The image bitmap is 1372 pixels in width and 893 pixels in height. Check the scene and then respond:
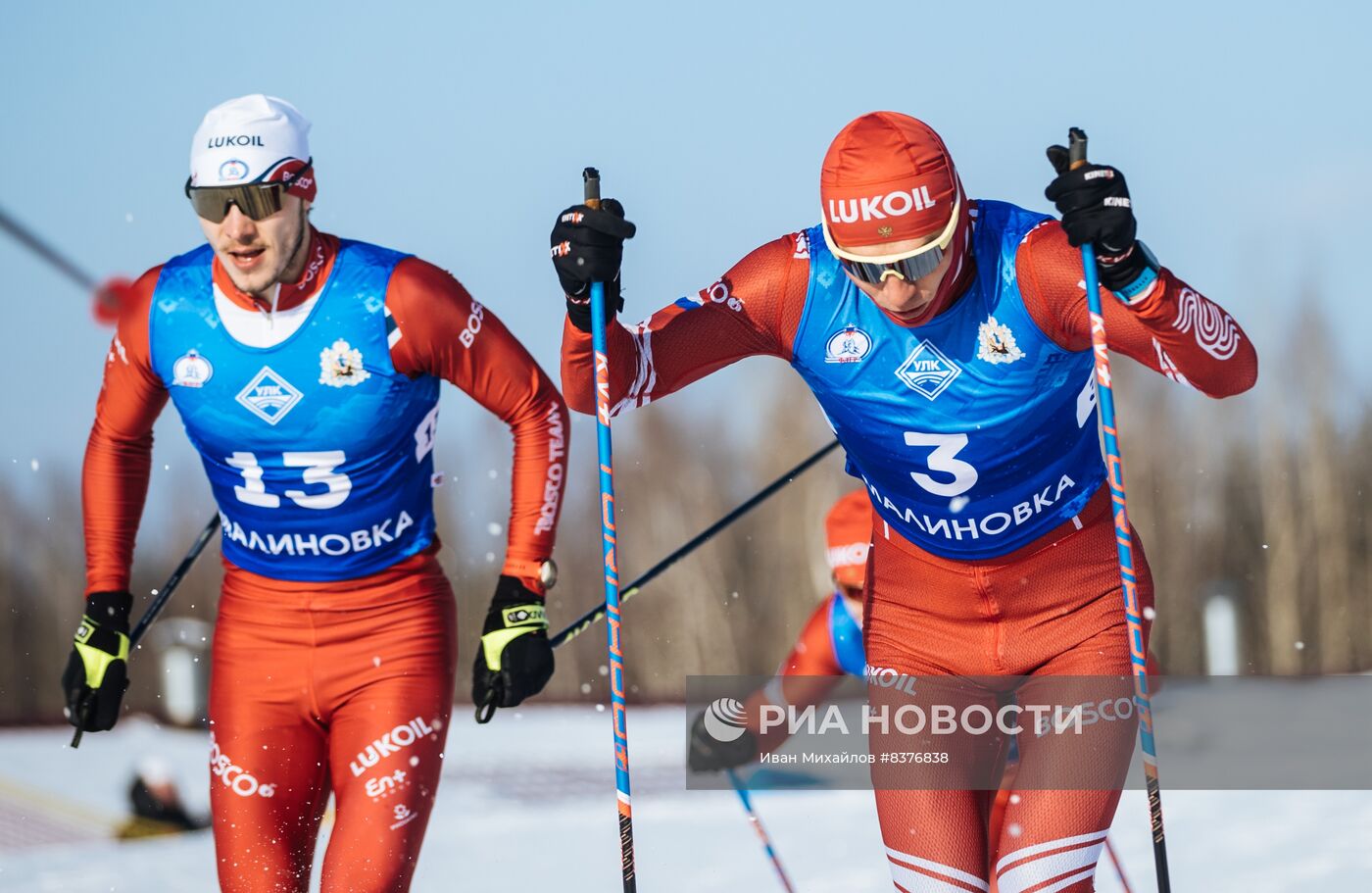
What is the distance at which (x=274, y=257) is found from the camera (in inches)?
170

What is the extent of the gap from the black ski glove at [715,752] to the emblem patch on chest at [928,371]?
2145 mm

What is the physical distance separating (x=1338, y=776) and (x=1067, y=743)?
7.42 m

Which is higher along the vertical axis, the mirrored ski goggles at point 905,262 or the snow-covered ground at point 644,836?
the mirrored ski goggles at point 905,262

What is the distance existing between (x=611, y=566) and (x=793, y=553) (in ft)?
83.0

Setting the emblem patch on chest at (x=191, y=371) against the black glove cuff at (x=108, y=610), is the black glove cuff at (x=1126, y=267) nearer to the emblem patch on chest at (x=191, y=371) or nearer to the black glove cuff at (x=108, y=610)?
the emblem patch on chest at (x=191, y=371)

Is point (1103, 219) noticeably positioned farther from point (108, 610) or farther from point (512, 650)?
point (108, 610)

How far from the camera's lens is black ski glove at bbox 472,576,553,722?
14.3ft

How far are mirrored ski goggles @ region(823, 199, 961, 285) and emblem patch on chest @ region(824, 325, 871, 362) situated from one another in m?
0.19

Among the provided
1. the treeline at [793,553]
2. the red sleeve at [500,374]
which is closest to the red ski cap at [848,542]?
the red sleeve at [500,374]

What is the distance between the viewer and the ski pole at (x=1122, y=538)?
3.68 m

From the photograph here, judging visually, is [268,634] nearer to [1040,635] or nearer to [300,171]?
[300,171]

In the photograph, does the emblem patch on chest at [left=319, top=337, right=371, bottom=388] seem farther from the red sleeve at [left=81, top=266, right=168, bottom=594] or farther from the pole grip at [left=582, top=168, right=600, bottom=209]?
the pole grip at [left=582, top=168, right=600, bottom=209]

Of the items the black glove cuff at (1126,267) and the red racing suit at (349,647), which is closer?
the black glove cuff at (1126,267)

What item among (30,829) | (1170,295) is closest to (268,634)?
(1170,295)
